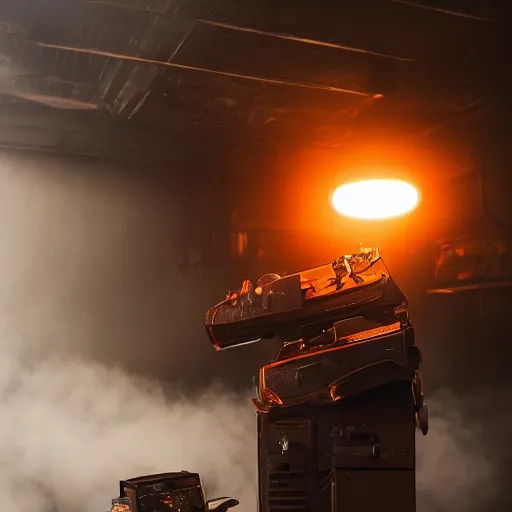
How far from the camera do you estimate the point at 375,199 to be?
2.51m

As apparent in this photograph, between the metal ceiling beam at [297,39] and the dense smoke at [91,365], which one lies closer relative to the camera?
the metal ceiling beam at [297,39]

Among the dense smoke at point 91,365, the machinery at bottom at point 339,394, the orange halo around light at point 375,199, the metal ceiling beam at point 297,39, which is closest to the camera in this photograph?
the machinery at bottom at point 339,394

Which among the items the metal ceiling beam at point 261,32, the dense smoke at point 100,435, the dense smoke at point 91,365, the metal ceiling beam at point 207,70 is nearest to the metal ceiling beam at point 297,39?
the metal ceiling beam at point 261,32

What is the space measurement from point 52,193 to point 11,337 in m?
0.50

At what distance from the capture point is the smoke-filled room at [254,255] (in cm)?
182

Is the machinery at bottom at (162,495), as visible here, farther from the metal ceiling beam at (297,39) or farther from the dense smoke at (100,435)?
the metal ceiling beam at (297,39)

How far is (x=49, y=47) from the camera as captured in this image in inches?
79.7

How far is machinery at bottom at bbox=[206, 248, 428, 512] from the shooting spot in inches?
69.1

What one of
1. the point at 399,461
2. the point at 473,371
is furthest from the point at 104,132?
the point at 473,371

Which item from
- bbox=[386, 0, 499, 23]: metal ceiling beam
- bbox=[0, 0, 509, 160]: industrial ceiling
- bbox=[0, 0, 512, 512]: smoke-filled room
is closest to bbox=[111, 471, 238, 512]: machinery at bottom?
bbox=[0, 0, 512, 512]: smoke-filled room

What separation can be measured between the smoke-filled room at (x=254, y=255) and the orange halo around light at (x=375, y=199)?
0.01 metres

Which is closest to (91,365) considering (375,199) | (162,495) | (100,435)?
(100,435)

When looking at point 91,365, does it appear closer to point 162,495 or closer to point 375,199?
point 162,495

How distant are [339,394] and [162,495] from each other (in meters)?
0.58
